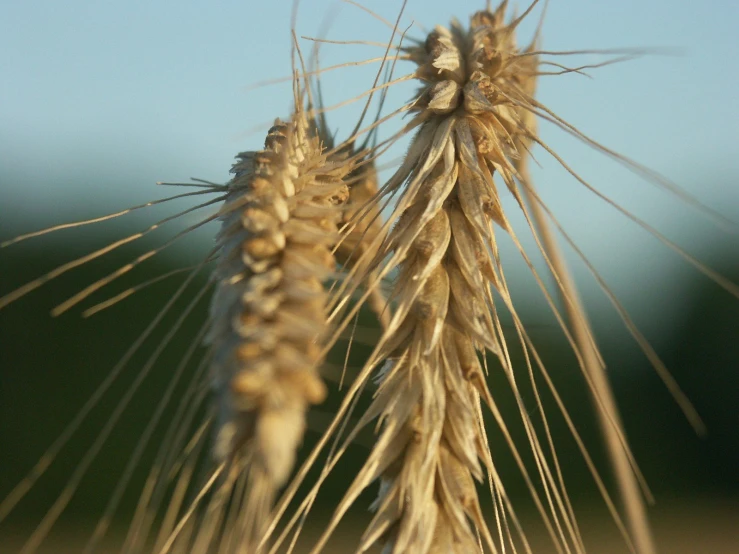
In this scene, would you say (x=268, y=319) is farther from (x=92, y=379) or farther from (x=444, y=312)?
(x=92, y=379)

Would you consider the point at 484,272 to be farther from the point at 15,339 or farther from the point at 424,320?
the point at 15,339

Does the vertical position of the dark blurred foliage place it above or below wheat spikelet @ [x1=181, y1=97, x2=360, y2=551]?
above

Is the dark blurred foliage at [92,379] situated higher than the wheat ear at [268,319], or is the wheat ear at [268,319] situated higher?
the dark blurred foliage at [92,379]

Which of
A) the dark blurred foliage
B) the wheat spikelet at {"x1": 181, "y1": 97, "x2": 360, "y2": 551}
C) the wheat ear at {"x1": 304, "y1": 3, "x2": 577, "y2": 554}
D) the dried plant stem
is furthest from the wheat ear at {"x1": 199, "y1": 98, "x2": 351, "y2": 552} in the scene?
the dark blurred foliage

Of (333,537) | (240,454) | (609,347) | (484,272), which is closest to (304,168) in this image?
(484,272)

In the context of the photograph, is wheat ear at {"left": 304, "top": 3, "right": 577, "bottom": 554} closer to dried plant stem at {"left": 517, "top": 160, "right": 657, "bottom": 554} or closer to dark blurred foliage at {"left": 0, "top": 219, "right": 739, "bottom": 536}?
dried plant stem at {"left": 517, "top": 160, "right": 657, "bottom": 554}

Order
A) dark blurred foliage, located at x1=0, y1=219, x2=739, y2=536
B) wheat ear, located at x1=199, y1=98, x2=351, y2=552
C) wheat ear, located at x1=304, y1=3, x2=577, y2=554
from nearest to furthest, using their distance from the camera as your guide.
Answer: wheat ear, located at x1=199, y1=98, x2=351, y2=552 → wheat ear, located at x1=304, y1=3, x2=577, y2=554 → dark blurred foliage, located at x1=0, y1=219, x2=739, y2=536

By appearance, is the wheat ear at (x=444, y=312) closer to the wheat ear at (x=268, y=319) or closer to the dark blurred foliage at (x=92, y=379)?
the wheat ear at (x=268, y=319)

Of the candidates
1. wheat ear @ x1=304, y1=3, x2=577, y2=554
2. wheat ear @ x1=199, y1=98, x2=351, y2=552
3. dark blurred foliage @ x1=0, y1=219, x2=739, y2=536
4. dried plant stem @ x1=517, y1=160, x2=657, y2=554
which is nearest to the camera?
wheat ear @ x1=199, y1=98, x2=351, y2=552

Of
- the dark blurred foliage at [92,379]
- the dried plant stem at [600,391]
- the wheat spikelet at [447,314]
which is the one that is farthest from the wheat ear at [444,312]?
the dark blurred foliage at [92,379]

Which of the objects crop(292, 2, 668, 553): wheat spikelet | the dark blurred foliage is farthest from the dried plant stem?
the dark blurred foliage

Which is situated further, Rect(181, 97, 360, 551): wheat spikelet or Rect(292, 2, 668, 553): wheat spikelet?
Rect(292, 2, 668, 553): wheat spikelet

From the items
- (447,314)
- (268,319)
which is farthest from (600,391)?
(268,319)
